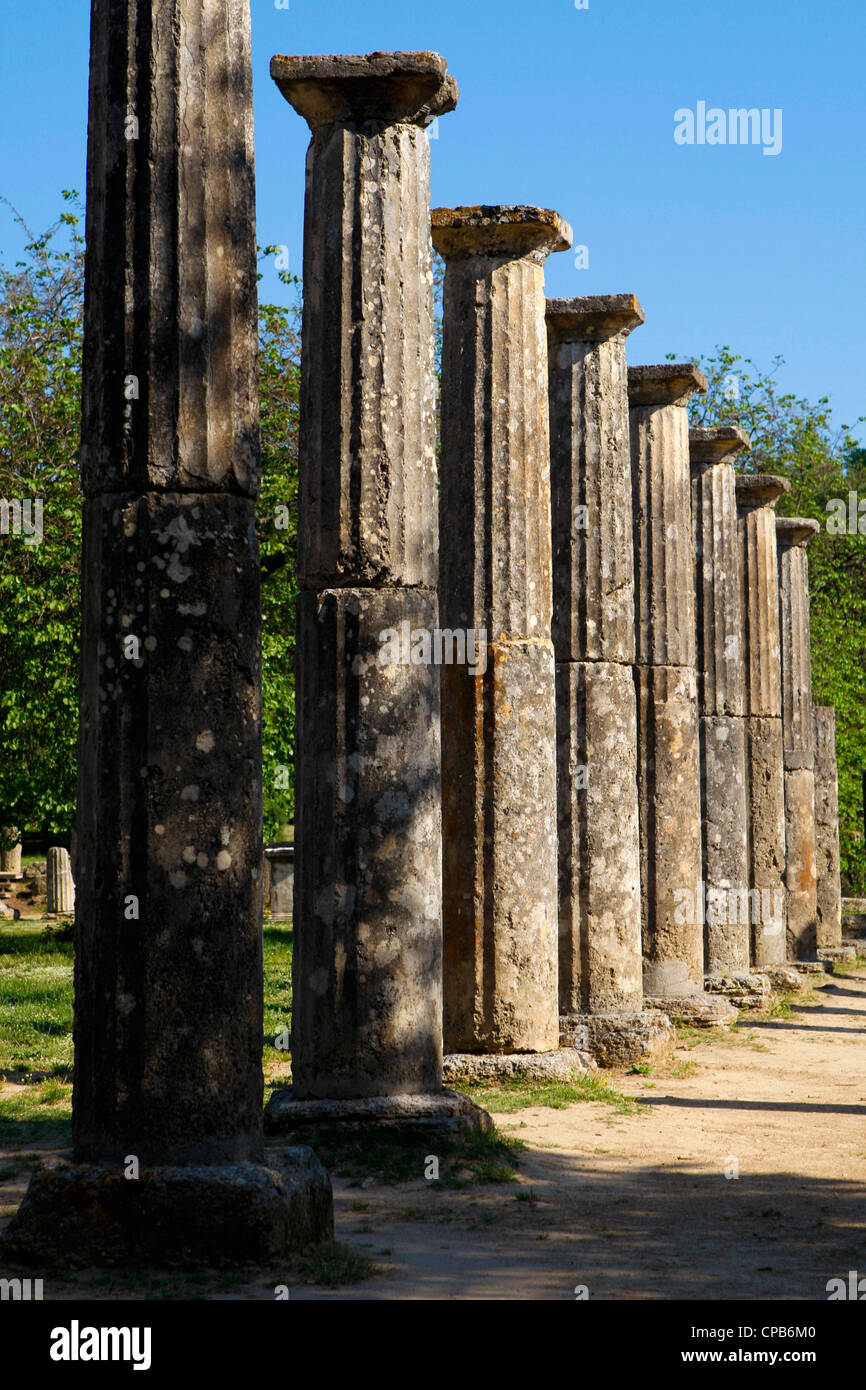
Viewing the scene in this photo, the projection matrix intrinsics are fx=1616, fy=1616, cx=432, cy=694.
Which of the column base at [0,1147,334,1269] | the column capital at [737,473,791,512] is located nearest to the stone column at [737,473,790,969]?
the column capital at [737,473,791,512]

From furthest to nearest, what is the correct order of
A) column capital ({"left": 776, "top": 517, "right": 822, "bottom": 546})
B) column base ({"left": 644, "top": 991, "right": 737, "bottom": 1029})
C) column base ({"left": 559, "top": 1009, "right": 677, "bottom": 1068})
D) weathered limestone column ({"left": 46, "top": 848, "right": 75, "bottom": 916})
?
weathered limestone column ({"left": 46, "top": 848, "right": 75, "bottom": 916}) < column capital ({"left": 776, "top": 517, "right": 822, "bottom": 546}) < column base ({"left": 644, "top": 991, "right": 737, "bottom": 1029}) < column base ({"left": 559, "top": 1009, "right": 677, "bottom": 1068})

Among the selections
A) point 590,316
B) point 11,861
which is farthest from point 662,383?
point 11,861

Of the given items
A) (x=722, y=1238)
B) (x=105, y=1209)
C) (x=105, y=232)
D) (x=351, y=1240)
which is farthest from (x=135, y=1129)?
(x=105, y=232)

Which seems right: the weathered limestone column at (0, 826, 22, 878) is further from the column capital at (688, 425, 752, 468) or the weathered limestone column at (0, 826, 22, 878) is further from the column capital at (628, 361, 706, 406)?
the column capital at (628, 361, 706, 406)

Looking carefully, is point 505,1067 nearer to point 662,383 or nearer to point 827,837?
point 662,383

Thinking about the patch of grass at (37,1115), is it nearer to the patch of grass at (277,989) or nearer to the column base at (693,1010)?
the patch of grass at (277,989)

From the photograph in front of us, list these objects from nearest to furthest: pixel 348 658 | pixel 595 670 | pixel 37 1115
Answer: pixel 348 658 → pixel 37 1115 → pixel 595 670

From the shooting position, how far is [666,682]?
14.4m

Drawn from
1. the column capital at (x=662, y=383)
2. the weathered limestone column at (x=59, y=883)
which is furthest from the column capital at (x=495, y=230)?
the weathered limestone column at (x=59, y=883)

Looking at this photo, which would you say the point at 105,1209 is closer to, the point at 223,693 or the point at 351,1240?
the point at 351,1240

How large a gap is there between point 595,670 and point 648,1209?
5.54 meters

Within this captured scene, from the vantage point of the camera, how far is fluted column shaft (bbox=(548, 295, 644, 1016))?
39.6ft

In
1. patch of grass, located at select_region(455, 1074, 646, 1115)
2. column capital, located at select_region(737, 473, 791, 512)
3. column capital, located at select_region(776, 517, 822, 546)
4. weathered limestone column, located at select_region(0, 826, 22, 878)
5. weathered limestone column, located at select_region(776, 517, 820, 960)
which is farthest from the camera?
weathered limestone column, located at select_region(0, 826, 22, 878)

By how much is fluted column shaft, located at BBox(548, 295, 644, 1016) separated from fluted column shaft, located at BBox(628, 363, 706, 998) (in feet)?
5.70
